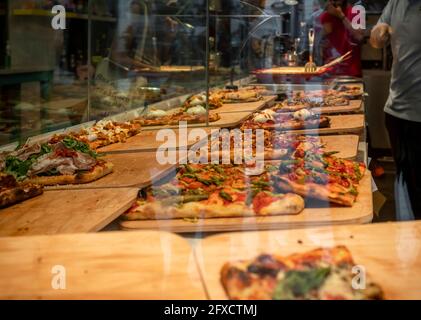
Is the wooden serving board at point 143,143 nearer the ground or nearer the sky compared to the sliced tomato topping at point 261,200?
nearer the sky

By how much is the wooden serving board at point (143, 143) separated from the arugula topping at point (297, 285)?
0.82 m

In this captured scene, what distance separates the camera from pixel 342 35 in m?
1.98

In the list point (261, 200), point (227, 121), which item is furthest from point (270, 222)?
point (227, 121)

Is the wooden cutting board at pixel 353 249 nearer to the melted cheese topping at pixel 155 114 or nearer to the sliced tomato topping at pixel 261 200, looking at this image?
the sliced tomato topping at pixel 261 200

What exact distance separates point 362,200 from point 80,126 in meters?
1.31

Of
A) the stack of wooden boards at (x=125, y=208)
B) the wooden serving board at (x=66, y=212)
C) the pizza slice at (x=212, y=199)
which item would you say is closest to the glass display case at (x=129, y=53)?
the stack of wooden boards at (x=125, y=208)

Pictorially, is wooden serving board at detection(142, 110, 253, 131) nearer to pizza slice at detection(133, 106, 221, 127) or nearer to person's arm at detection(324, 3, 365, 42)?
pizza slice at detection(133, 106, 221, 127)

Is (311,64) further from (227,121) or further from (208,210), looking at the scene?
(208,210)

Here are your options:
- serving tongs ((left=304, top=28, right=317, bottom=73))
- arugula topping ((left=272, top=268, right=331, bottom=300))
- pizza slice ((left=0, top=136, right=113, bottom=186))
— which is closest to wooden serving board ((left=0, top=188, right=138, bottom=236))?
pizza slice ((left=0, top=136, right=113, bottom=186))

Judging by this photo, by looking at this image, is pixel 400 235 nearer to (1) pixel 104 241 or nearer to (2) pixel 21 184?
(1) pixel 104 241

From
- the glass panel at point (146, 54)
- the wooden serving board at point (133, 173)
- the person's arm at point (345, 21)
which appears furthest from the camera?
the glass panel at point (146, 54)

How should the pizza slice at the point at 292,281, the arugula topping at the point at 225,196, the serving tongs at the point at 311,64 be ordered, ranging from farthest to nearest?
the serving tongs at the point at 311,64 < the arugula topping at the point at 225,196 < the pizza slice at the point at 292,281

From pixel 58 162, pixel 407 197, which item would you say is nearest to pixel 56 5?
pixel 58 162

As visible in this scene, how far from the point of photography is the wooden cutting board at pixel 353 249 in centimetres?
94
